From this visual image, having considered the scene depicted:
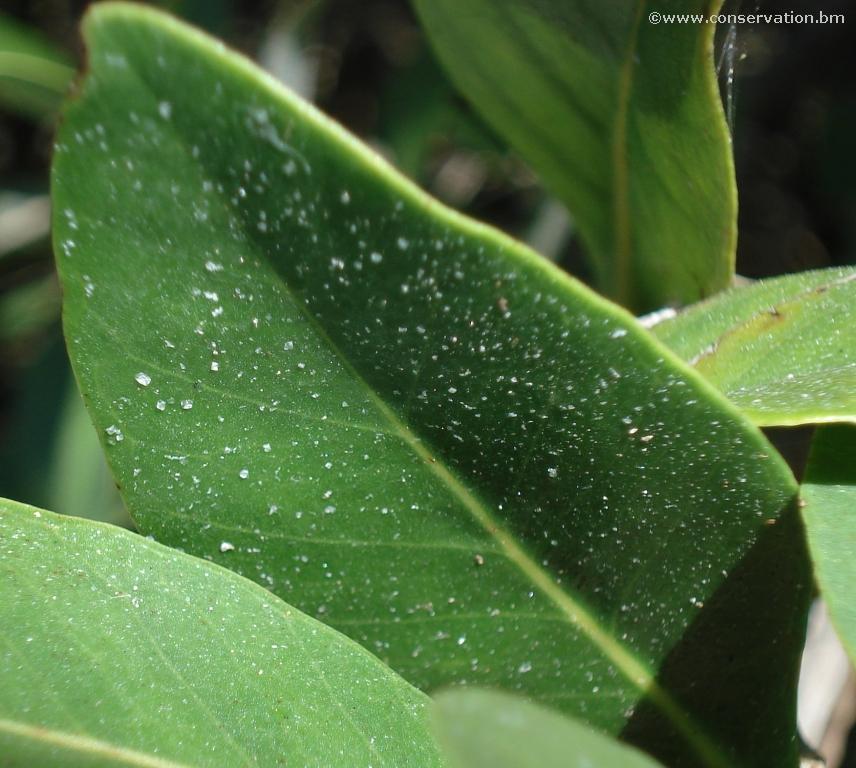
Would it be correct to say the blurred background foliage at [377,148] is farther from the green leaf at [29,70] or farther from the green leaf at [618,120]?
the green leaf at [618,120]

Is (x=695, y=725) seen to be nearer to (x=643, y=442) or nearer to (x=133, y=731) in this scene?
(x=643, y=442)

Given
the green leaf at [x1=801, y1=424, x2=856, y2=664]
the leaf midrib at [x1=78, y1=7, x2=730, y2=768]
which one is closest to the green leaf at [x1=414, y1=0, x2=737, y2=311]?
the leaf midrib at [x1=78, y1=7, x2=730, y2=768]

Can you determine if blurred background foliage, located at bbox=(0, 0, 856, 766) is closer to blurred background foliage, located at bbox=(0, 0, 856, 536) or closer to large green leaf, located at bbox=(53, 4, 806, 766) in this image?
blurred background foliage, located at bbox=(0, 0, 856, 536)

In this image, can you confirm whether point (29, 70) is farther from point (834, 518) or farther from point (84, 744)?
point (834, 518)

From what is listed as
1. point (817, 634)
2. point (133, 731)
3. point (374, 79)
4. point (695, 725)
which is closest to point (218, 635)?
point (133, 731)

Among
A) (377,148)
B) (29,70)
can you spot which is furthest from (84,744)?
(377,148)

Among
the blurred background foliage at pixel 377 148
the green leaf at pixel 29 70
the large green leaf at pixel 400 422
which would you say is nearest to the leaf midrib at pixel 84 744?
the large green leaf at pixel 400 422
